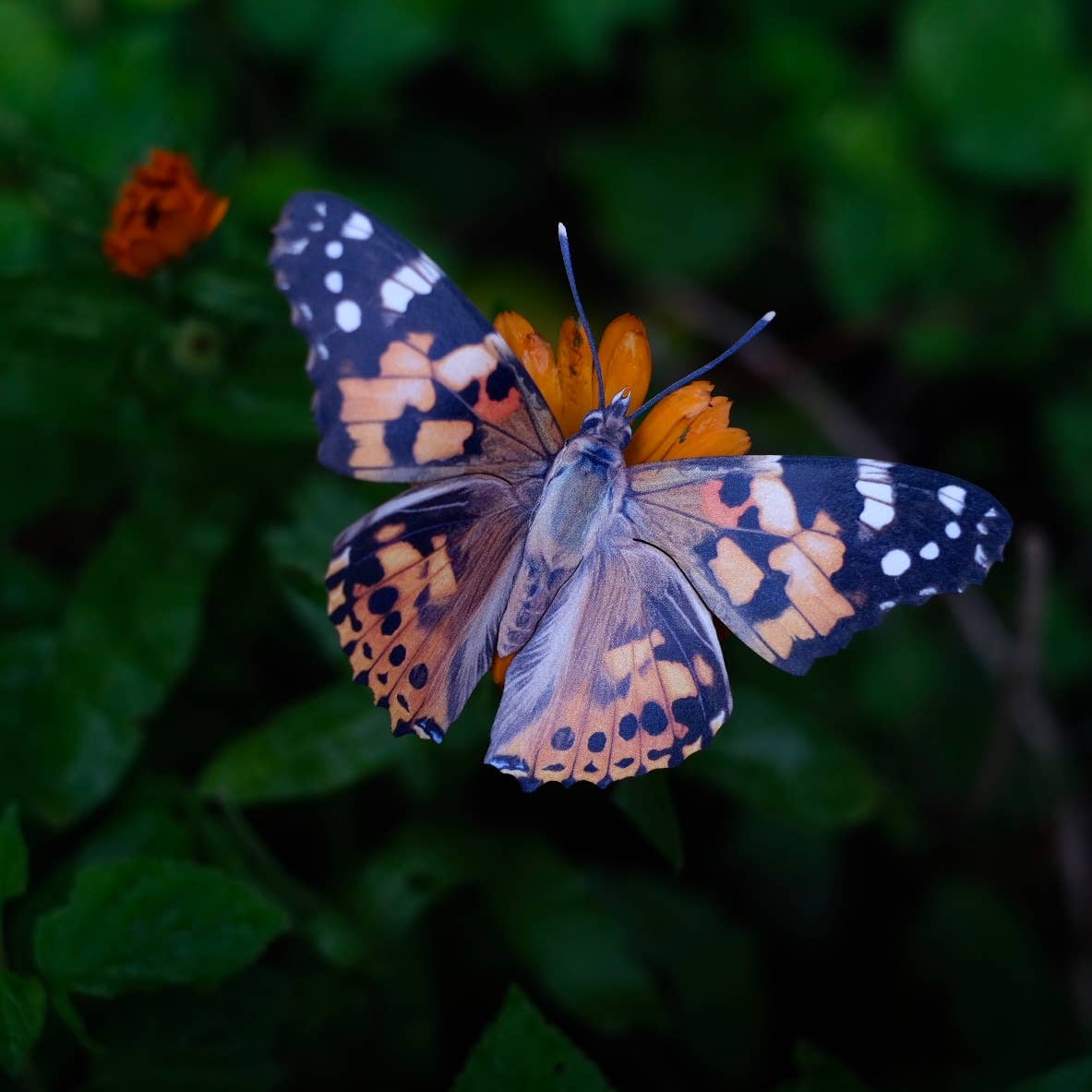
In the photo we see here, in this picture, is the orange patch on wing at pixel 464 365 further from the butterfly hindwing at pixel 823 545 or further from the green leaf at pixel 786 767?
the green leaf at pixel 786 767

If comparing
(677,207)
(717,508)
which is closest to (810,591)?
(717,508)

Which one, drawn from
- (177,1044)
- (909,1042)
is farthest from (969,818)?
(177,1044)

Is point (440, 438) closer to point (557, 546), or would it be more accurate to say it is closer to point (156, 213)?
point (557, 546)

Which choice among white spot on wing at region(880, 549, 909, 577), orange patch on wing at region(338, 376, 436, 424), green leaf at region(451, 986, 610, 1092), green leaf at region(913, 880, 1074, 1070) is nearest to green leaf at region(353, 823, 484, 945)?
green leaf at region(451, 986, 610, 1092)

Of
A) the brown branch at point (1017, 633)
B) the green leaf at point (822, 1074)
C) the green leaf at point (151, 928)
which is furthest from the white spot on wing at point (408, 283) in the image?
the brown branch at point (1017, 633)

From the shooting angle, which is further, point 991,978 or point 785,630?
point 991,978

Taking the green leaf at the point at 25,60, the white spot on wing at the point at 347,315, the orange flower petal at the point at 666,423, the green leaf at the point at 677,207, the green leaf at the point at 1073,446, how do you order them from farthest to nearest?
the green leaf at the point at 677,207 < the green leaf at the point at 1073,446 < the green leaf at the point at 25,60 < the orange flower petal at the point at 666,423 < the white spot on wing at the point at 347,315
